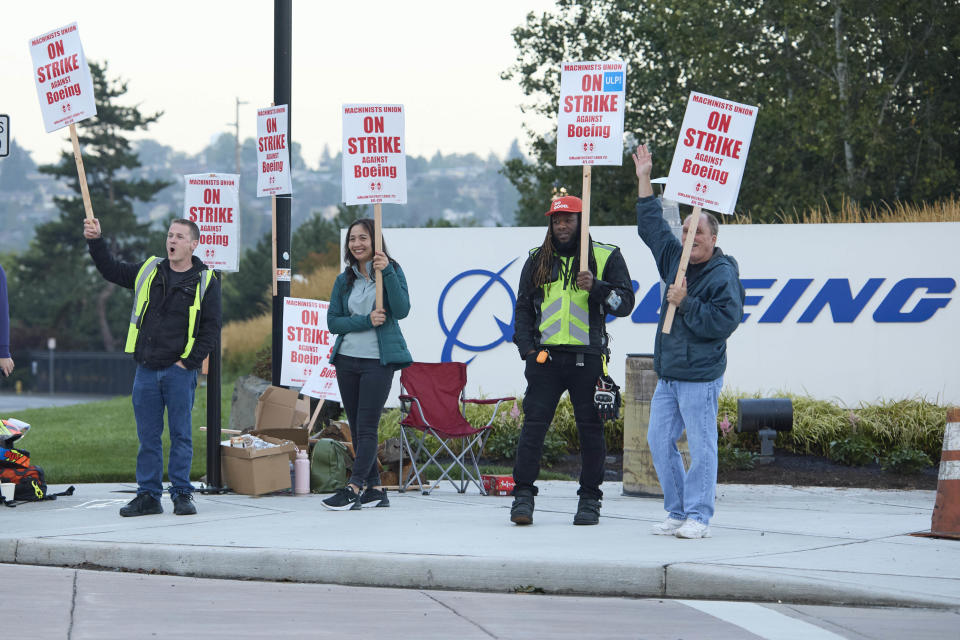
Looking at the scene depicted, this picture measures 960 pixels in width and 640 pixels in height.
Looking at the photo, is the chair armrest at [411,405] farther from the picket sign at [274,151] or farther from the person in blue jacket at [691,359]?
the person in blue jacket at [691,359]

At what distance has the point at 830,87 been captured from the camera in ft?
76.7

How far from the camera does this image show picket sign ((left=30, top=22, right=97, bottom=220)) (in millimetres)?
9430

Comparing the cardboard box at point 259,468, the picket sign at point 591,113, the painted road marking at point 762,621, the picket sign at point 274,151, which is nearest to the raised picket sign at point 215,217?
the picket sign at point 274,151

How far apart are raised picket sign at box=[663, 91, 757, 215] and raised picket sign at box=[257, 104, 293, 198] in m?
3.78

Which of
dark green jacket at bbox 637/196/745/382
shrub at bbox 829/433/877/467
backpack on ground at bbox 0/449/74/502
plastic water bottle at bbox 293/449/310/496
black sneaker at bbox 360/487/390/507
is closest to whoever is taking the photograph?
dark green jacket at bbox 637/196/745/382

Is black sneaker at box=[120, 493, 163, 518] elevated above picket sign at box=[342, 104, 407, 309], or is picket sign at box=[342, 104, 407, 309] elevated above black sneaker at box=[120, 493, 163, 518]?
picket sign at box=[342, 104, 407, 309]

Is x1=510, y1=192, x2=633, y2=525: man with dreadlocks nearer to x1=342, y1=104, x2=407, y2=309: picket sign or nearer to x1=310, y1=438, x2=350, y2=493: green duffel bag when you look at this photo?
x1=342, y1=104, x2=407, y2=309: picket sign

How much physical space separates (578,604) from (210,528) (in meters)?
2.84

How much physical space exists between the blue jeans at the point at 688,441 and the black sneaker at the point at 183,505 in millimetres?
3215

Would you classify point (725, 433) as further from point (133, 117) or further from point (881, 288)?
point (133, 117)

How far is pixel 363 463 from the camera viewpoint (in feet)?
30.5

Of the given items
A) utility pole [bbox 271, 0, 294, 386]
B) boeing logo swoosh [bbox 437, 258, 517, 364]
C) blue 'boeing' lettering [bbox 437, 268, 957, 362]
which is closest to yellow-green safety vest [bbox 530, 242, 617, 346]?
utility pole [bbox 271, 0, 294, 386]

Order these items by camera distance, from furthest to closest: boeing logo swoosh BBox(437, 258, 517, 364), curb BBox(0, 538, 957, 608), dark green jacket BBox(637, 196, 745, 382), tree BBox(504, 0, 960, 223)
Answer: tree BBox(504, 0, 960, 223) < boeing logo swoosh BBox(437, 258, 517, 364) < dark green jacket BBox(637, 196, 745, 382) < curb BBox(0, 538, 957, 608)

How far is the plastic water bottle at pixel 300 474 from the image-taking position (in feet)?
33.9
